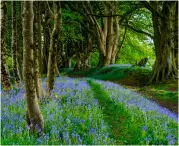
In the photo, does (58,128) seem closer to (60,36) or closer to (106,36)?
(60,36)

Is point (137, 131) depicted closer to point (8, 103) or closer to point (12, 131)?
point (12, 131)

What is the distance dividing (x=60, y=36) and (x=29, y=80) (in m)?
15.5

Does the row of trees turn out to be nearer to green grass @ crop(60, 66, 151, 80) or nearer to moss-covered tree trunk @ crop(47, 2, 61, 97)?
moss-covered tree trunk @ crop(47, 2, 61, 97)

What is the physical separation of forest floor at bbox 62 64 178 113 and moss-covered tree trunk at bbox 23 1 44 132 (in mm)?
9425

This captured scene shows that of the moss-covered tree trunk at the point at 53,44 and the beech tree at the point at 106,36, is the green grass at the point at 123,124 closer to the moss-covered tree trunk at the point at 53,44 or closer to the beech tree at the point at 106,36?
the moss-covered tree trunk at the point at 53,44

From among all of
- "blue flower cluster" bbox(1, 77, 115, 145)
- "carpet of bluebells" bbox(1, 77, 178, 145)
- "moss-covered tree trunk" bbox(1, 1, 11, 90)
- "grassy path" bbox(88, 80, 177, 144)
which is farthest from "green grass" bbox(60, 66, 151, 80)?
"blue flower cluster" bbox(1, 77, 115, 145)

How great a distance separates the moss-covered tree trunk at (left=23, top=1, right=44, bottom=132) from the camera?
8.04 metres

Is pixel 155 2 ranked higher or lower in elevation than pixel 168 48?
higher

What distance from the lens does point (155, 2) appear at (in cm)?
2684

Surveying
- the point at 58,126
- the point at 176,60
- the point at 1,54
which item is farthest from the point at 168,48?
the point at 58,126

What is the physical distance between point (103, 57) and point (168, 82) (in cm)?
1522

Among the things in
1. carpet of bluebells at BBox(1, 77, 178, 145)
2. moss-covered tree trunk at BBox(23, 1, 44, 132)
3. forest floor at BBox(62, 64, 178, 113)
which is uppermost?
moss-covered tree trunk at BBox(23, 1, 44, 132)

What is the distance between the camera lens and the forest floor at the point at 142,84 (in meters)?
18.7

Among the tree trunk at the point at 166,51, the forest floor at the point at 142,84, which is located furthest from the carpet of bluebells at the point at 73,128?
the tree trunk at the point at 166,51
